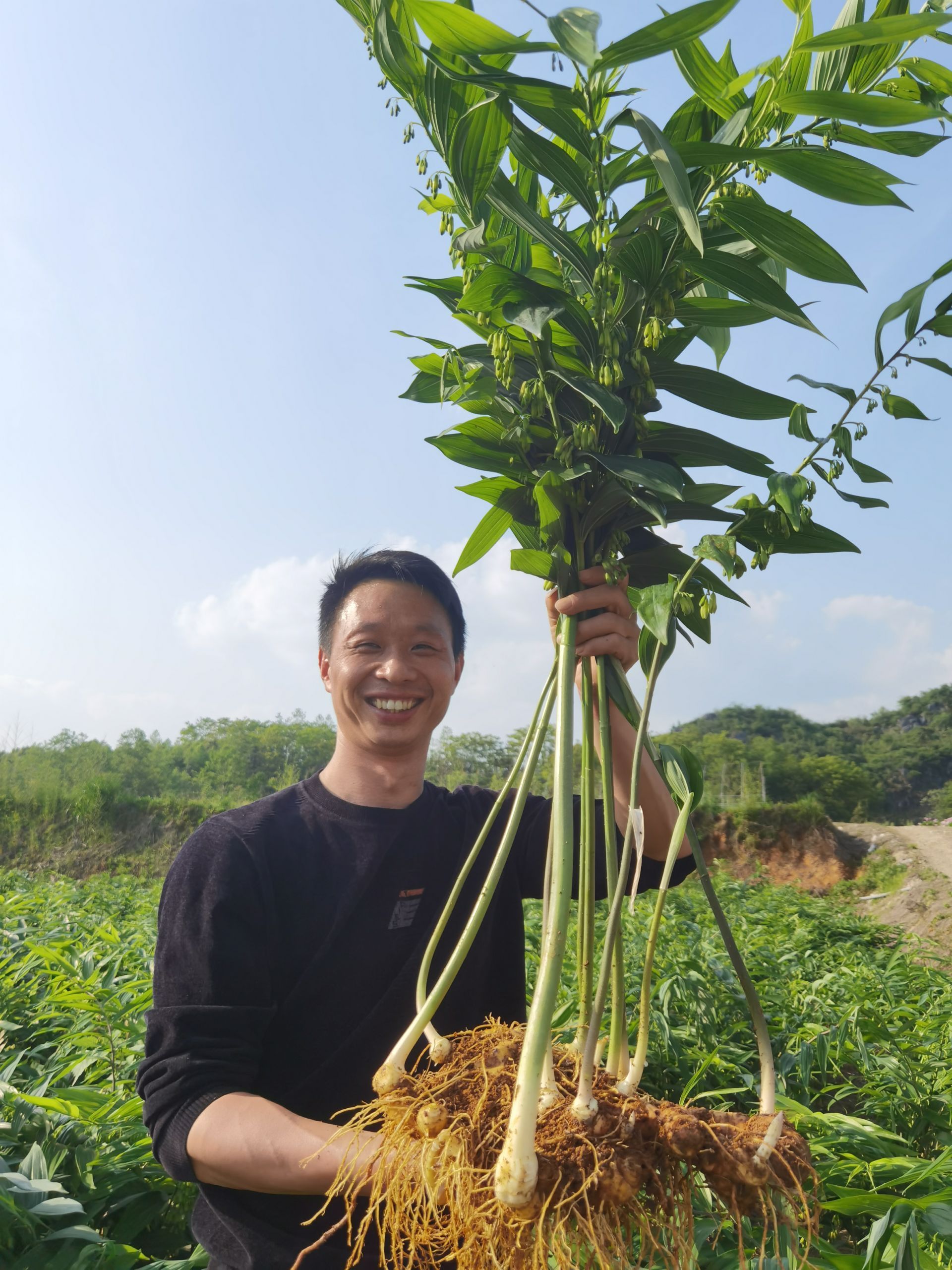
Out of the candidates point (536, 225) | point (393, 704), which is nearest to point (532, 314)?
point (536, 225)

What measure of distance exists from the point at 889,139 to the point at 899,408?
321 mm

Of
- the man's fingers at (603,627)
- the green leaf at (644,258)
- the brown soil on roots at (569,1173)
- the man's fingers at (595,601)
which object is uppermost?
the green leaf at (644,258)

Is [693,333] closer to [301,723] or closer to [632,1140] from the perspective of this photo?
[632,1140]

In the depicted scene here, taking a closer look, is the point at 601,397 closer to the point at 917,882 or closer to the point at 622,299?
the point at 622,299

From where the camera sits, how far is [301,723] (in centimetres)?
3478

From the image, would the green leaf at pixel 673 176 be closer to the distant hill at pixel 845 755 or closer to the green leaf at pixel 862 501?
the green leaf at pixel 862 501

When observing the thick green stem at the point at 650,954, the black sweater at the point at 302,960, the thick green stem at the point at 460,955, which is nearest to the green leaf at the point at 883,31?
the thick green stem at the point at 460,955

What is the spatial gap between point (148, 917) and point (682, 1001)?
355 cm

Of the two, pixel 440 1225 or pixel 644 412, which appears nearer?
pixel 440 1225

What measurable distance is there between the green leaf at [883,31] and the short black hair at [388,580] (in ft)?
3.43

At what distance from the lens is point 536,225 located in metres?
0.95

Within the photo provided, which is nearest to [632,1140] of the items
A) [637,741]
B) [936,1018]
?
[637,741]

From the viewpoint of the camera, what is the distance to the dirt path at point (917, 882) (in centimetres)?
890

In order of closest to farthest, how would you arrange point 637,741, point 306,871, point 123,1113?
point 637,741 → point 306,871 → point 123,1113
